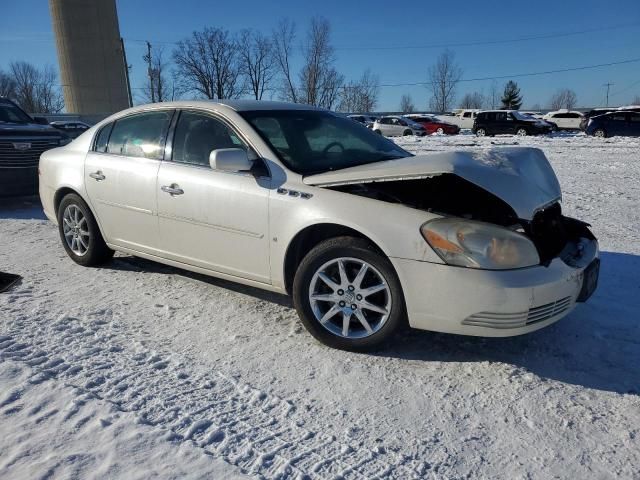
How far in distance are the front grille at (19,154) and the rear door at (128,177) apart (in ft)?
11.7

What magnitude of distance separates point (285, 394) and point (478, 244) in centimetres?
129

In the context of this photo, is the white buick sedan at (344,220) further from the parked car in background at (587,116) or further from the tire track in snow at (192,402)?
the parked car in background at (587,116)

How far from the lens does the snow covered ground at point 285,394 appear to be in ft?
6.73

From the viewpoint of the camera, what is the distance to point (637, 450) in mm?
2115

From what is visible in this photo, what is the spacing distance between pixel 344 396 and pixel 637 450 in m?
1.32

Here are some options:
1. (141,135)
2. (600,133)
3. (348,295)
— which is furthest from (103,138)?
(600,133)

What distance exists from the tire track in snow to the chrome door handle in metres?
1.03

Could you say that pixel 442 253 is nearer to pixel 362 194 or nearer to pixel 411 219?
pixel 411 219

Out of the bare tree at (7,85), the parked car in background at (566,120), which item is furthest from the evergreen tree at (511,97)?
the bare tree at (7,85)

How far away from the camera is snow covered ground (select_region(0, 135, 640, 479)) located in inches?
80.8

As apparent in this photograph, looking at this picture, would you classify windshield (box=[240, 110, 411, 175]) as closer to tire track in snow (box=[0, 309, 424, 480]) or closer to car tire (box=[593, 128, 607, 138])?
tire track in snow (box=[0, 309, 424, 480])

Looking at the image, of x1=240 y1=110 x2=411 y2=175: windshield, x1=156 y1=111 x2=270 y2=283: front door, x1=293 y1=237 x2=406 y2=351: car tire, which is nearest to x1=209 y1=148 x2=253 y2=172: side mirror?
x1=156 y1=111 x2=270 y2=283: front door

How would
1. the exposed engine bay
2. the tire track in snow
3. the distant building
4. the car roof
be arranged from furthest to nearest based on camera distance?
the distant building
the car roof
the exposed engine bay
the tire track in snow

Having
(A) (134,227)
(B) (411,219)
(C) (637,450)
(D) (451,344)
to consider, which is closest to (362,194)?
(B) (411,219)
